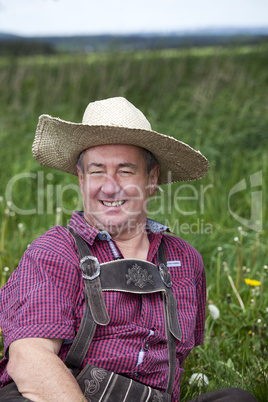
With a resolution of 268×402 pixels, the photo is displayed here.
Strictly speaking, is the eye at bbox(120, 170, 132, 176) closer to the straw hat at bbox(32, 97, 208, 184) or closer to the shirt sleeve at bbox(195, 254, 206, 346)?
the straw hat at bbox(32, 97, 208, 184)

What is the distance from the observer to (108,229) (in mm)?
2439

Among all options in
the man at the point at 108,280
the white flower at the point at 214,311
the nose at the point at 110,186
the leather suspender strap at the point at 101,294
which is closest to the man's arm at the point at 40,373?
the man at the point at 108,280

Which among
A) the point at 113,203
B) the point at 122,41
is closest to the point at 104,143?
the point at 113,203

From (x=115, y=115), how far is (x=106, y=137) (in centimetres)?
14

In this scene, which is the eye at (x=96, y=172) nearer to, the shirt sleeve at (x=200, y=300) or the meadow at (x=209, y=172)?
the meadow at (x=209, y=172)

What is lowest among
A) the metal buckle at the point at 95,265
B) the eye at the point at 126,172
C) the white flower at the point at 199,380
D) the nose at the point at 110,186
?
the white flower at the point at 199,380

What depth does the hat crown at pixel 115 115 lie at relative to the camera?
243 centimetres

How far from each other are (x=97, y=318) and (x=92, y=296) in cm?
9

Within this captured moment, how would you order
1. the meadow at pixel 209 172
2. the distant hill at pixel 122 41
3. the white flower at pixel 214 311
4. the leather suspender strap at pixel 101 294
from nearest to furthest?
the leather suspender strap at pixel 101 294
the white flower at pixel 214 311
the meadow at pixel 209 172
the distant hill at pixel 122 41

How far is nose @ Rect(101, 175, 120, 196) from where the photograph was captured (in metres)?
2.40

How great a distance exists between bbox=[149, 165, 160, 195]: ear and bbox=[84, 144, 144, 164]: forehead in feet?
0.61

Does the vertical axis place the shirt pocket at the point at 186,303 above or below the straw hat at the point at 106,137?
below

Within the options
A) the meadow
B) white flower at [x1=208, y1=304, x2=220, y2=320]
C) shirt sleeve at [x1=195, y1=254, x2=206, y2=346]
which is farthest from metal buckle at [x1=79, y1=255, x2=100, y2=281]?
white flower at [x1=208, y1=304, x2=220, y2=320]

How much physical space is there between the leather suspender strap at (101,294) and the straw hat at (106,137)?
0.43 m
